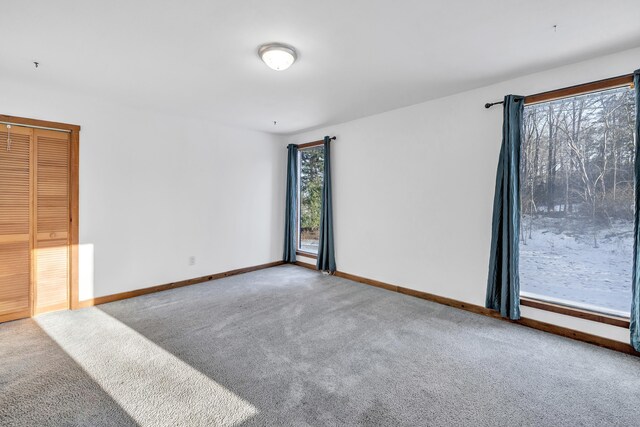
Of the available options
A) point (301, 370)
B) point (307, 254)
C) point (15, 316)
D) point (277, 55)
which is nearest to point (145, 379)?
point (301, 370)

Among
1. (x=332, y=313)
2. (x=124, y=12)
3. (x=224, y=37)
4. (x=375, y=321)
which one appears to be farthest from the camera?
(x=332, y=313)

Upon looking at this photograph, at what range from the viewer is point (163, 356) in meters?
2.43

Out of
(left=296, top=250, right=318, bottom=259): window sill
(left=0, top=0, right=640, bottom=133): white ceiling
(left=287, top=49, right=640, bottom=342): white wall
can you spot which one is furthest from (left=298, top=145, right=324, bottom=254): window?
(left=0, top=0, right=640, bottom=133): white ceiling

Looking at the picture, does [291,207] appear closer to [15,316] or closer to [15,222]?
[15,222]

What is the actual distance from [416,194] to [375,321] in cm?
167

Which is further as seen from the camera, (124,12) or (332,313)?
(332,313)

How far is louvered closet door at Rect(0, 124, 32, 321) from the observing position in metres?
3.07

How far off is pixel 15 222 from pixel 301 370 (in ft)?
10.6

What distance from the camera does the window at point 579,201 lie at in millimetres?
2598

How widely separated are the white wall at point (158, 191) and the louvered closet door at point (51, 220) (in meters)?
0.16

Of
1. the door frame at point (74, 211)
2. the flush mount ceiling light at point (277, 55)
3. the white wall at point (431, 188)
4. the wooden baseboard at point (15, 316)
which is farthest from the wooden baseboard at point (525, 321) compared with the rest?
the wooden baseboard at point (15, 316)

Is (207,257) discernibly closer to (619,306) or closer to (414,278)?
(414,278)

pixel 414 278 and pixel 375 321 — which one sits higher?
pixel 414 278

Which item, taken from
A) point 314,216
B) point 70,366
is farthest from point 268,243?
point 70,366
